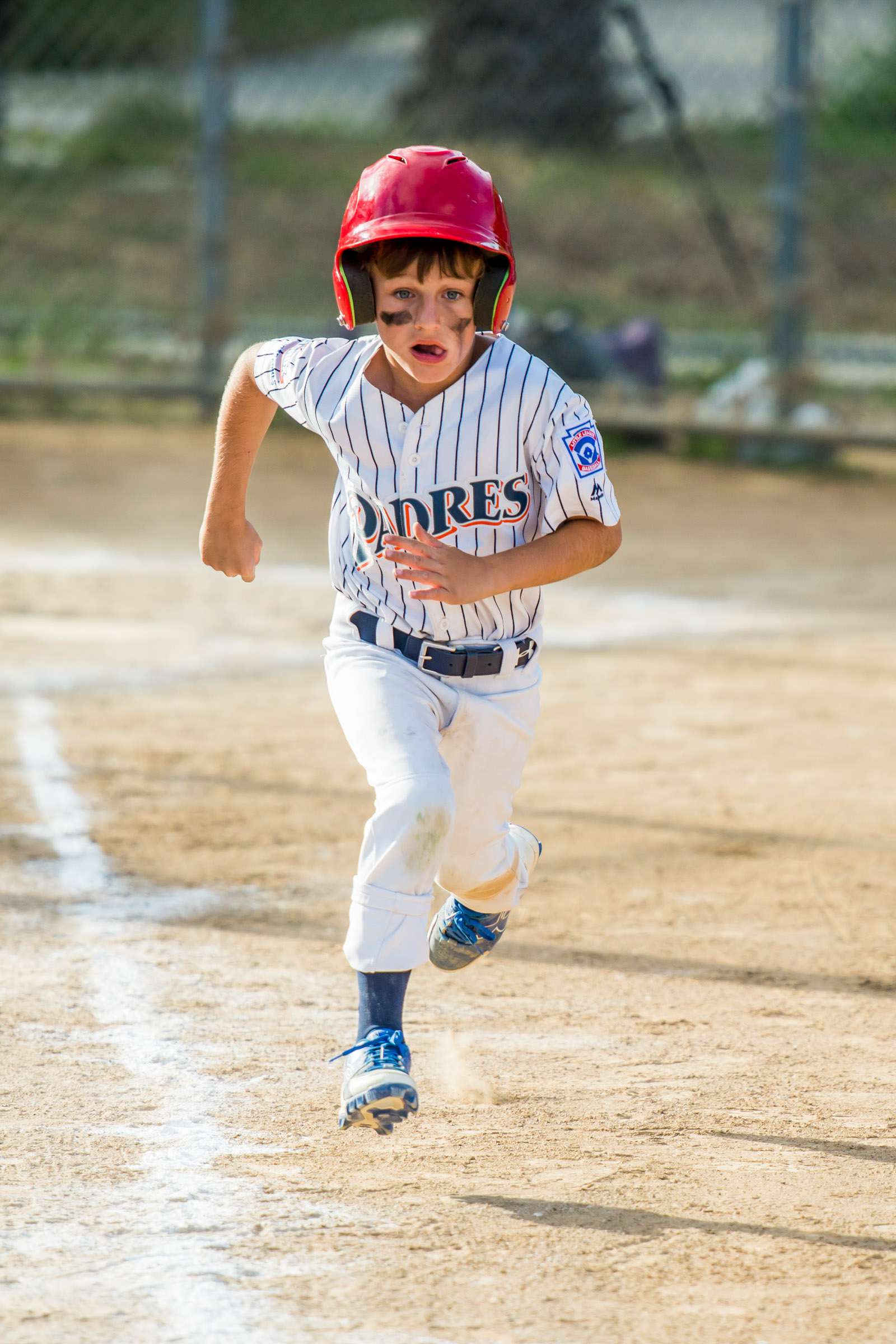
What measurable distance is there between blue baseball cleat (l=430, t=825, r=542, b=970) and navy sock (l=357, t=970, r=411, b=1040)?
0.47 m

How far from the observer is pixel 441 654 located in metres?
Result: 2.72

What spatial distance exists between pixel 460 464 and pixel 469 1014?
95cm

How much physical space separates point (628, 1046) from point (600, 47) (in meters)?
8.79

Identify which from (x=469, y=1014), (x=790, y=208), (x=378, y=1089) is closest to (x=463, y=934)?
(x=469, y=1014)

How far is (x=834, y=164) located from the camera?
10.2m

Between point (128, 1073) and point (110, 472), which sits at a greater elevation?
point (128, 1073)

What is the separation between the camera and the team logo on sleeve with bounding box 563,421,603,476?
2623mm

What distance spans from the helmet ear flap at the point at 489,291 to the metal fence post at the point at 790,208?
7240mm

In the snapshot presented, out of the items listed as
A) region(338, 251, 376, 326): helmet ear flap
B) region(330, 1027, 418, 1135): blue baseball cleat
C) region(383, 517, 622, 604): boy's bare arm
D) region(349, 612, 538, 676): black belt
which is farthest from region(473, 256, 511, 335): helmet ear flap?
region(330, 1027, 418, 1135): blue baseball cleat

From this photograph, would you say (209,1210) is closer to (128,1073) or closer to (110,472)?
(128,1073)

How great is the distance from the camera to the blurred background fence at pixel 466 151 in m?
10.1

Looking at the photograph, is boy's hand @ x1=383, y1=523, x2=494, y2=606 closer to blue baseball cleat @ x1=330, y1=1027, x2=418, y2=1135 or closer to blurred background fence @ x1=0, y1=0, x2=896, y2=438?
blue baseball cleat @ x1=330, y1=1027, x2=418, y2=1135

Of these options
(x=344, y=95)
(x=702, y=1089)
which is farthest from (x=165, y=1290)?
(x=344, y=95)

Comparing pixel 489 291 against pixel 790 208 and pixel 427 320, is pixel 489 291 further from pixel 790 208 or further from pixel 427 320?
pixel 790 208
